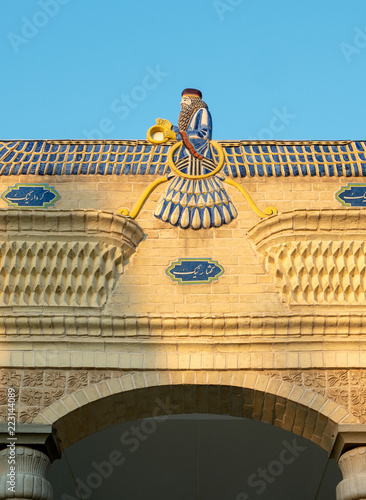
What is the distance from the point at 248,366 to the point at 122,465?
3.56 m

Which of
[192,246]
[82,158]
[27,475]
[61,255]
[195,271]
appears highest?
[82,158]

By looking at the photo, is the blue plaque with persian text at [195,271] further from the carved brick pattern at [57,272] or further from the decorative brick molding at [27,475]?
the decorative brick molding at [27,475]

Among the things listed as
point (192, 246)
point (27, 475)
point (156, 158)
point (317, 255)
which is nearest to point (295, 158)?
point (317, 255)

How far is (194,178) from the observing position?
11.4 metres

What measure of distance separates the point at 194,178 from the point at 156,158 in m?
0.56

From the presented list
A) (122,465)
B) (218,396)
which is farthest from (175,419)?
(218,396)

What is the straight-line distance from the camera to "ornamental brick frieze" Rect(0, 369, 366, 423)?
9.98 metres

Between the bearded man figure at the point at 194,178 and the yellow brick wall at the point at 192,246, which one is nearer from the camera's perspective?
the yellow brick wall at the point at 192,246

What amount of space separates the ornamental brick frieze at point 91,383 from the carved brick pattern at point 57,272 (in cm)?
78

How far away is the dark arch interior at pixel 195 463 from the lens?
12672 millimetres

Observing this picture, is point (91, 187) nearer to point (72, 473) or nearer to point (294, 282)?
point (294, 282)

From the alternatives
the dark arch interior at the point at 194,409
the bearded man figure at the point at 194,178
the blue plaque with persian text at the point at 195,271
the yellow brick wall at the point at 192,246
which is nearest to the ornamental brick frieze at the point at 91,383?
the dark arch interior at the point at 194,409

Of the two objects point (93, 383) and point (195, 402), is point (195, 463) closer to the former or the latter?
point (195, 402)

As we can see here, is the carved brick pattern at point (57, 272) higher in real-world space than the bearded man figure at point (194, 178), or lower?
lower
